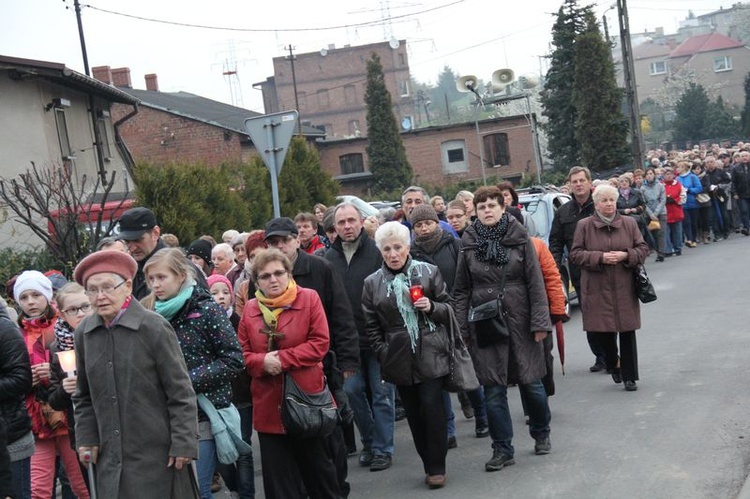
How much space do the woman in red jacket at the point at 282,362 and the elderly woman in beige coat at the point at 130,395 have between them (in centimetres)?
131

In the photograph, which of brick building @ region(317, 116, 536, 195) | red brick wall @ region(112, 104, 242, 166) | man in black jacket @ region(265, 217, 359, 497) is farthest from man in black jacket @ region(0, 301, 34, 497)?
brick building @ region(317, 116, 536, 195)

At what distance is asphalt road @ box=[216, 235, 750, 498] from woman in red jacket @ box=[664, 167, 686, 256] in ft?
34.1

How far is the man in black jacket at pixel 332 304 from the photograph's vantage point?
7508 mm

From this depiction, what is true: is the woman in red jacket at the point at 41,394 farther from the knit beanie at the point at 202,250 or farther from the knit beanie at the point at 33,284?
the knit beanie at the point at 202,250

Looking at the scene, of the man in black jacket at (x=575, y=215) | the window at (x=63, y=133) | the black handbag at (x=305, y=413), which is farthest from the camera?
the window at (x=63, y=133)


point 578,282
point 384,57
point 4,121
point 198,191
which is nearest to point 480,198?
point 578,282

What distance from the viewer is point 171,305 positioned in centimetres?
636

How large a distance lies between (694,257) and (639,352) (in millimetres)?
11185

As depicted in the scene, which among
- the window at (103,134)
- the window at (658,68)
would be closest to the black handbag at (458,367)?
the window at (103,134)

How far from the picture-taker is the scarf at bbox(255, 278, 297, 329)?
22.7 ft

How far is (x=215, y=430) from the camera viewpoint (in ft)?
21.2

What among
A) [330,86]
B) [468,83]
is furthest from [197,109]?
[330,86]

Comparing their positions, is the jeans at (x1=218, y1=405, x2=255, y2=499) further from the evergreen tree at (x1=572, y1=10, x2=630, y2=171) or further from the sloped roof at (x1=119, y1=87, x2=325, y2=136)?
the sloped roof at (x1=119, y1=87, x2=325, y2=136)

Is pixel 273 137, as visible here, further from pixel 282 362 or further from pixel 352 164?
pixel 352 164
